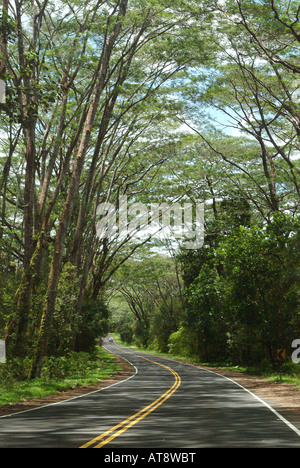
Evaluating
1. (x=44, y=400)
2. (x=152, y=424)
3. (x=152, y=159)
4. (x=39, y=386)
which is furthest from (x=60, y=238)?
(x=152, y=159)

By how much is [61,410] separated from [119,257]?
34.6 metres

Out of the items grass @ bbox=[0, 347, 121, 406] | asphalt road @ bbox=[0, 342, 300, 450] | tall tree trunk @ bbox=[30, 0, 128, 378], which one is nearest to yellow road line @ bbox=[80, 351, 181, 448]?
asphalt road @ bbox=[0, 342, 300, 450]

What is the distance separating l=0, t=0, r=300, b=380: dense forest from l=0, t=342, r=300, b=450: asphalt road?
6.82 meters

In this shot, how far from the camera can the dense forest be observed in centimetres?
2075

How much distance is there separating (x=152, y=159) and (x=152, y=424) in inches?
1015

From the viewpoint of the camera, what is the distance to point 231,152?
33094 millimetres

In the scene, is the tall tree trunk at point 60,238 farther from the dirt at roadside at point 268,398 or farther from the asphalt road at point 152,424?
the asphalt road at point 152,424

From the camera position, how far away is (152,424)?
10477 mm

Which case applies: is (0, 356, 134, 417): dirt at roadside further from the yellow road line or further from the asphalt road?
the yellow road line

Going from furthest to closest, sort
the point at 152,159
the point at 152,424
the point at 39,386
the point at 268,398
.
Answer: the point at 152,159
the point at 39,386
the point at 268,398
the point at 152,424

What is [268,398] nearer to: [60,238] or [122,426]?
[122,426]

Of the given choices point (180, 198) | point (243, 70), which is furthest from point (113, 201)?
point (243, 70)

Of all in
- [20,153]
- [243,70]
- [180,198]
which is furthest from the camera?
[180,198]
